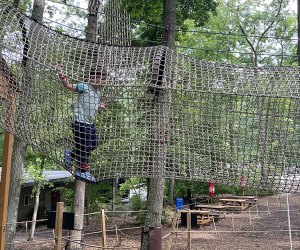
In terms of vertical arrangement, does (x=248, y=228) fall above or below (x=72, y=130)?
below

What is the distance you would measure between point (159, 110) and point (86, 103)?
0.47 metres

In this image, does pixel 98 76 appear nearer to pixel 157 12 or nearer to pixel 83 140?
pixel 83 140

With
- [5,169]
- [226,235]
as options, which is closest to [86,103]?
[5,169]

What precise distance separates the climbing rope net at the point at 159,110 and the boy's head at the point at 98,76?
0.11 feet

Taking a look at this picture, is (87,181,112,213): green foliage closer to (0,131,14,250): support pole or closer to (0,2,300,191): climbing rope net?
(0,131,14,250): support pole

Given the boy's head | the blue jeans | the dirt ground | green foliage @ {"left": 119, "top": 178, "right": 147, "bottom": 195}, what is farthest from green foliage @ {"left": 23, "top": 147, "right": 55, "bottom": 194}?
the boy's head

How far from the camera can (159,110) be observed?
2.33m

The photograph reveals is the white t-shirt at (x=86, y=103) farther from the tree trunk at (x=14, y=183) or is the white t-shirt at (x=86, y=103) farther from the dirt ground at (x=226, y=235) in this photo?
the dirt ground at (x=226, y=235)

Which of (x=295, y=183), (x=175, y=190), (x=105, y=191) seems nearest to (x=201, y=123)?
(x=295, y=183)

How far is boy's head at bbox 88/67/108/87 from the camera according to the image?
7.31 feet

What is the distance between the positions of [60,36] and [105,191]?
10011 millimetres

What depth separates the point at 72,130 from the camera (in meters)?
2.56

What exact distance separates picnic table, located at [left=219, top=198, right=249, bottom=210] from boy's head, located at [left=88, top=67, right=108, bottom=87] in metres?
10.4

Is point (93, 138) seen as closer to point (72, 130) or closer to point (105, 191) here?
point (72, 130)
